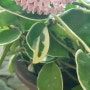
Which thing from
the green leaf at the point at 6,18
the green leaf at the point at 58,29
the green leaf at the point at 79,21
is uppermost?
the green leaf at the point at 79,21

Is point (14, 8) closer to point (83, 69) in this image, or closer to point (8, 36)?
point (8, 36)

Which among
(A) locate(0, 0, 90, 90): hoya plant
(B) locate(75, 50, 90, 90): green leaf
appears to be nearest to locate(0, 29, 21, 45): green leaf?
(A) locate(0, 0, 90, 90): hoya plant

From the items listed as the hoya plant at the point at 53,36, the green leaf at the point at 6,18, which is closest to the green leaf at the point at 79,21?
the hoya plant at the point at 53,36

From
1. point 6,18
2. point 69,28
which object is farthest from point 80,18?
point 6,18

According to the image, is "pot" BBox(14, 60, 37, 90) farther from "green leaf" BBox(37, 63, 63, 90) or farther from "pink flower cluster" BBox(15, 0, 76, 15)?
"pink flower cluster" BBox(15, 0, 76, 15)

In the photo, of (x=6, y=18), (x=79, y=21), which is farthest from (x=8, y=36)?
(x=79, y=21)

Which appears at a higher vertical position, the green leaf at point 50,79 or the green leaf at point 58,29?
the green leaf at point 58,29

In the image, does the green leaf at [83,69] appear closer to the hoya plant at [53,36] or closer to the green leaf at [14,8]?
the hoya plant at [53,36]

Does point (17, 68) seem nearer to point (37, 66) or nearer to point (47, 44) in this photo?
point (37, 66)
